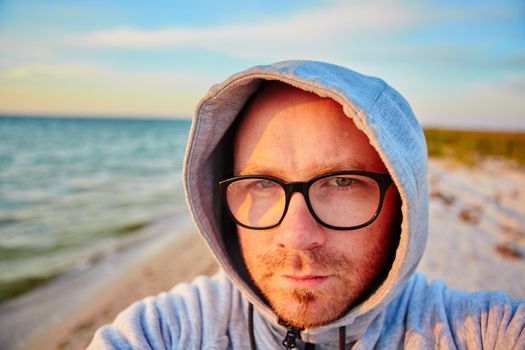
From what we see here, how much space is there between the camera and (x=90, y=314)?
409 cm

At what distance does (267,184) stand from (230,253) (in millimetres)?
472

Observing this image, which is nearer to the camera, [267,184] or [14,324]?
[267,184]

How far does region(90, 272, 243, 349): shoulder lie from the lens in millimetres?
→ 1279

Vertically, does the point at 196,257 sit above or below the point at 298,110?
below

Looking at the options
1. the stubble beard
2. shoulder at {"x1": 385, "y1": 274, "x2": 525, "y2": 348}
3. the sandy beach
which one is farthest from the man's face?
the sandy beach

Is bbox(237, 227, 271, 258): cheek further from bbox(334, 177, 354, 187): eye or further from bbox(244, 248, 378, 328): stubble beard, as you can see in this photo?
bbox(334, 177, 354, 187): eye

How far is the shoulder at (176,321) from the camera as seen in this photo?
1279 millimetres

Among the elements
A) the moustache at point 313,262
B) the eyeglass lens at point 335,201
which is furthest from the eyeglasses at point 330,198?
the moustache at point 313,262

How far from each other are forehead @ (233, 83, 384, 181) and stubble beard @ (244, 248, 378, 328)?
32cm

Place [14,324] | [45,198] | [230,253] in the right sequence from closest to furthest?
[230,253], [14,324], [45,198]

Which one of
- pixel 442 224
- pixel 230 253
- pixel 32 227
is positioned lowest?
pixel 32 227

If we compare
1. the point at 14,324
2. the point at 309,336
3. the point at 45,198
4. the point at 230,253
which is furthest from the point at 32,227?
the point at 309,336

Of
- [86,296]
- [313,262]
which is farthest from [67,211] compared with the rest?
[313,262]

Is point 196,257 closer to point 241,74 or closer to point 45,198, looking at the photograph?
point 241,74
